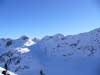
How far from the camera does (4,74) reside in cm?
5262

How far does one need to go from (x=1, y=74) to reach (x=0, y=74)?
0.37m

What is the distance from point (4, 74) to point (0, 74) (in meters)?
1.77

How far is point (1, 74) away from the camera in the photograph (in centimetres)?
5441

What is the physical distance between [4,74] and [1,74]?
78.8 inches

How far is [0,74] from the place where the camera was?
54062 millimetres
